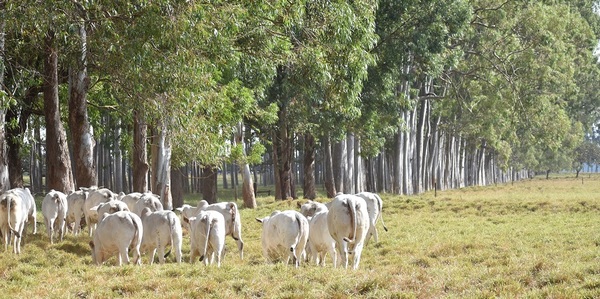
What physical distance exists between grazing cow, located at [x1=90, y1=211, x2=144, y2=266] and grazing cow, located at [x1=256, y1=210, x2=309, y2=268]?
239 centimetres

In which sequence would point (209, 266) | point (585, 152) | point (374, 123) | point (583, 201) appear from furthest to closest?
point (585, 152), point (374, 123), point (583, 201), point (209, 266)

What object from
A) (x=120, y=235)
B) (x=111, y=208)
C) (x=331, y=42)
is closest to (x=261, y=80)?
(x=331, y=42)

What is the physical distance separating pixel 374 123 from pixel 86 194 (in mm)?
18681

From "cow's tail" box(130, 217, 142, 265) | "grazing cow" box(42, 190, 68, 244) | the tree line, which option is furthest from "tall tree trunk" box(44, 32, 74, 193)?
"cow's tail" box(130, 217, 142, 265)

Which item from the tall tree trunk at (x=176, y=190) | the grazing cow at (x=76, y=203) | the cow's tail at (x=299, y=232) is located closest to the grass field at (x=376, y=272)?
the cow's tail at (x=299, y=232)

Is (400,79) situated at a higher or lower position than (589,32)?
lower

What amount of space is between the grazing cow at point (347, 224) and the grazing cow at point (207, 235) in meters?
1.99

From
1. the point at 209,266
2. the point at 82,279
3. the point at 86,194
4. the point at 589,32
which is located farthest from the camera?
the point at 589,32

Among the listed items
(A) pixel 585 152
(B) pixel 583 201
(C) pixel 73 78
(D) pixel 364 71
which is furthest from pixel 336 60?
(A) pixel 585 152

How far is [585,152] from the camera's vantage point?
110375 mm

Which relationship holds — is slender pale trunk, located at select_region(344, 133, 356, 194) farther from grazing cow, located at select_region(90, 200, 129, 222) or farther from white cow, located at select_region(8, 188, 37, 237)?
grazing cow, located at select_region(90, 200, 129, 222)

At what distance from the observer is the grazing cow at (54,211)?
56.6 feet

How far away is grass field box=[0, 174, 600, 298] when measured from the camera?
33.5ft

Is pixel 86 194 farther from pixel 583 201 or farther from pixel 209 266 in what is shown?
pixel 583 201
